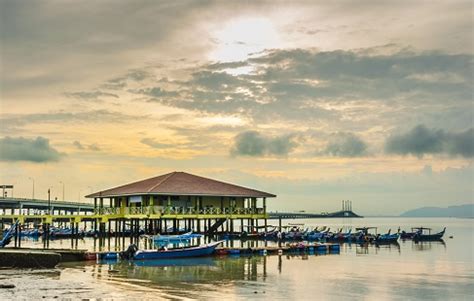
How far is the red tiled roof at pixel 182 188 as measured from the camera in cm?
6349

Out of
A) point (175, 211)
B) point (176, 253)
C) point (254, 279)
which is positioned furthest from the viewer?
point (175, 211)

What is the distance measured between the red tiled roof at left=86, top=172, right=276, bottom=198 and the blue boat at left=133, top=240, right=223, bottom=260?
42.1ft

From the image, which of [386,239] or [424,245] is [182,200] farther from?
[424,245]

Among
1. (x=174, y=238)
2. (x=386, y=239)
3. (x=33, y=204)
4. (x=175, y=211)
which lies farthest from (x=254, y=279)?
(x=33, y=204)

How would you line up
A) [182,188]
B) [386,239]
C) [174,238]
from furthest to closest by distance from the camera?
[386,239] < [182,188] < [174,238]

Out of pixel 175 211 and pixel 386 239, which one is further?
pixel 386 239

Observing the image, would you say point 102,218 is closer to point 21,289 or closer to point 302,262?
point 302,262

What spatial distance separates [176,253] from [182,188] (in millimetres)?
15767

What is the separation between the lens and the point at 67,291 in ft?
103

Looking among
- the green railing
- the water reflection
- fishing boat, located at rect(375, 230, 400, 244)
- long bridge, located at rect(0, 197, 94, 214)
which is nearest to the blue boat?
the green railing

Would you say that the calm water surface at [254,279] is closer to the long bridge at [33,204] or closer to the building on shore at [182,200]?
the building on shore at [182,200]

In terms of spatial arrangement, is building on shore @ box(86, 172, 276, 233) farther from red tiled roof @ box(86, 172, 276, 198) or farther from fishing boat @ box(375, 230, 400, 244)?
fishing boat @ box(375, 230, 400, 244)

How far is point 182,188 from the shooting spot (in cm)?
6456

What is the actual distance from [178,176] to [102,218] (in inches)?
381
